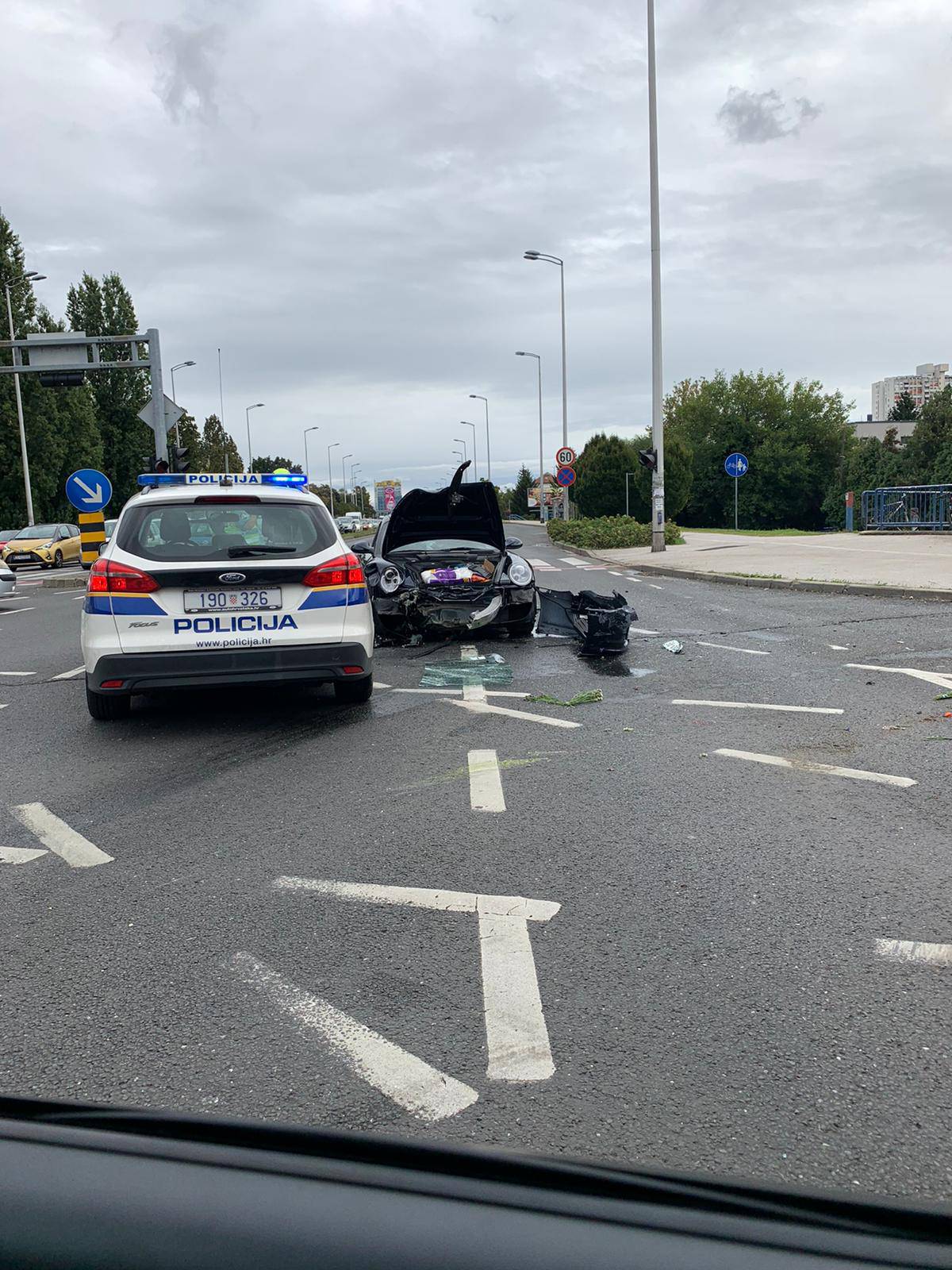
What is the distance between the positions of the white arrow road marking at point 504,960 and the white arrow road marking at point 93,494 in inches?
684

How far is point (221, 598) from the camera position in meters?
6.56

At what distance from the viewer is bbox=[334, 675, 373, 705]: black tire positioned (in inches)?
288

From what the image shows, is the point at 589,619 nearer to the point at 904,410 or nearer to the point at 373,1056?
the point at 373,1056

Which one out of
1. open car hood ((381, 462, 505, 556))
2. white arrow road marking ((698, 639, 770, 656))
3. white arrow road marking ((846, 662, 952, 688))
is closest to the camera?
white arrow road marking ((846, 662, 952, 688))

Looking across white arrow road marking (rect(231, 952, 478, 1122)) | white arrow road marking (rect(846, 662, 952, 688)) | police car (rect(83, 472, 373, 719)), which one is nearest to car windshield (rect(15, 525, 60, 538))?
police car (rect(83, 472, 373, 719))

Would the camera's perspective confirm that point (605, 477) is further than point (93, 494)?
Yes

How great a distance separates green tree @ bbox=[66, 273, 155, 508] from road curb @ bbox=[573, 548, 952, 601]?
55.6m

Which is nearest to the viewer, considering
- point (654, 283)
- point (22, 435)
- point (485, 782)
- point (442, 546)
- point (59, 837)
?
point (59, 837)

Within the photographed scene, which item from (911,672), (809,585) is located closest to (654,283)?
(809,585)

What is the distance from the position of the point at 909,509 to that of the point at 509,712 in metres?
24.3

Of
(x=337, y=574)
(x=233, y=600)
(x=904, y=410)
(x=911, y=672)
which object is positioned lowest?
(x=911, y=672)

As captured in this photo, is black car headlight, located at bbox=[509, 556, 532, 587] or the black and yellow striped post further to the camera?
the black and yellow striped post

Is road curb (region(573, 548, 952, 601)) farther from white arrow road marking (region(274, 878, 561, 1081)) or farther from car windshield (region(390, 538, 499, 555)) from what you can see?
white arrow road marking (region(274, 878, 561, 1081))

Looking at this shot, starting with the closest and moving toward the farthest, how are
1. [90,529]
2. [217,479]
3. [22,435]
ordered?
1. [217,479]
2. [90,529]
3. [22,435]
